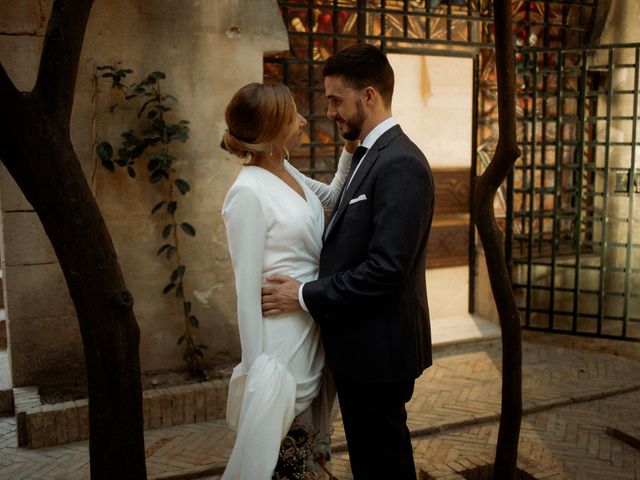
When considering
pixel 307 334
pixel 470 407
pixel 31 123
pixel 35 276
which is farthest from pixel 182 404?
pixel 31 123

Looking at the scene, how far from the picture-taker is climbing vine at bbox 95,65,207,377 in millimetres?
5270

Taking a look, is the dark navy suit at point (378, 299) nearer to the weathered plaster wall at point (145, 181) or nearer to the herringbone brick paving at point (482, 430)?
the herringbone brick paving at point (482, 430)

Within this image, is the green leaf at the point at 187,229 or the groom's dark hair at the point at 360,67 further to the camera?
the green leaf at the point at 187,229

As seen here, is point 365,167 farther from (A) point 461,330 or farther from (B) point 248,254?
(A) point 461,330

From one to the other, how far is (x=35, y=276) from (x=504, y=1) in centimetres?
402

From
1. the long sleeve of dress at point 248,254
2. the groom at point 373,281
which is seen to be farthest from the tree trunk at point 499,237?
the long sleeve of dress at point 248,254

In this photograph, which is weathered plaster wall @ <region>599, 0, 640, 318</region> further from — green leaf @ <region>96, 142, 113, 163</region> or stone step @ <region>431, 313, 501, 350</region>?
green leaf @ <region>96, 142, 113, 163</region>

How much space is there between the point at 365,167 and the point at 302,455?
1256mm

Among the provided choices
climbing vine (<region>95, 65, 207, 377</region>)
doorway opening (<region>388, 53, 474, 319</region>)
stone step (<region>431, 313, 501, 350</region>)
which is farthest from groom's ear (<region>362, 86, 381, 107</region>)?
doorway opening (<region>388, 53, 474, 319</region>)

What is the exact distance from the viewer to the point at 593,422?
514cm

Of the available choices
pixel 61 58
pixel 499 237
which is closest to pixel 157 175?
pixel 61 58

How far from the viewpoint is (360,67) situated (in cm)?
280

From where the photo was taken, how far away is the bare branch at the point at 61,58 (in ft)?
9.04

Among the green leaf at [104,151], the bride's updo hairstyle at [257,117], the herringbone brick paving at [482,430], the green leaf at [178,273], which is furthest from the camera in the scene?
the green leaf at [178,273]
